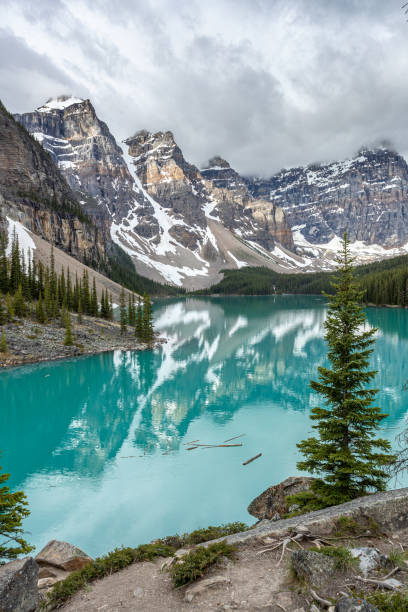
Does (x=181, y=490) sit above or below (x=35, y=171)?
below

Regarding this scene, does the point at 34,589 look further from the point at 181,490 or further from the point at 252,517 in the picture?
the point at 181,490

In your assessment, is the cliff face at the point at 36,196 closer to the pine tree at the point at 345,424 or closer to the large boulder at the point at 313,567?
the pine tree at the point at 345,424

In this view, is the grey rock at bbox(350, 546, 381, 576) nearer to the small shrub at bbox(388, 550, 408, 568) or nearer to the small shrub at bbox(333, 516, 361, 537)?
the small shrub at bbox(388, 550, 408, 568)

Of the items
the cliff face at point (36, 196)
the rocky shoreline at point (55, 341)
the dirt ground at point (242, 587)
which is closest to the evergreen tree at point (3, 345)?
the rocky shoreline at point (55, 341)

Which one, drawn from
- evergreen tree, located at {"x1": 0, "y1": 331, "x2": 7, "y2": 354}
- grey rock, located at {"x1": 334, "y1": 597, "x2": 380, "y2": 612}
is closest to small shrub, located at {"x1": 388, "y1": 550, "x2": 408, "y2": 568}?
grey rock, located at {"x1": 334, "y1": 597, "x2": 380, "y2": 612}

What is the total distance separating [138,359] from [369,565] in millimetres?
37130

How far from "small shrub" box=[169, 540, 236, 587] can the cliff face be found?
320ft

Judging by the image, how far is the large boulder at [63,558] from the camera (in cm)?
758

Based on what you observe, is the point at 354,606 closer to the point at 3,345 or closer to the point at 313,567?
the point at 313,567

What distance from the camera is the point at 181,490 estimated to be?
1441 centimetres

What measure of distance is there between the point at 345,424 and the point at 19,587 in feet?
26.8

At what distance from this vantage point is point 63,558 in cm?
772

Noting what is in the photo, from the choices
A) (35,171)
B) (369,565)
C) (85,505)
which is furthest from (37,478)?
(35,171)

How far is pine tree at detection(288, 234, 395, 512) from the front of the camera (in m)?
8.98
